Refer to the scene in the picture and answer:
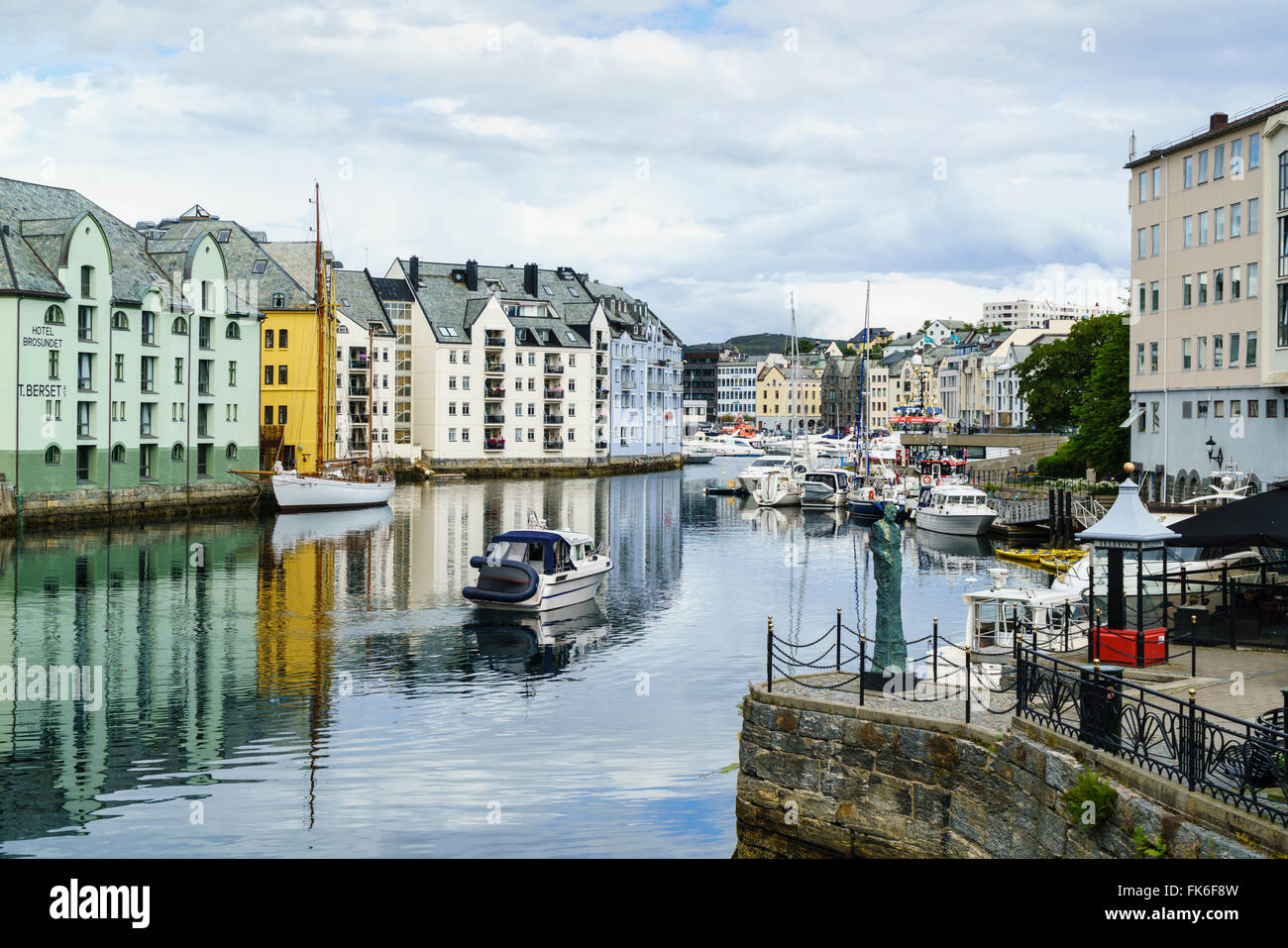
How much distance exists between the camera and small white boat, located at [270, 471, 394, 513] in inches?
3506

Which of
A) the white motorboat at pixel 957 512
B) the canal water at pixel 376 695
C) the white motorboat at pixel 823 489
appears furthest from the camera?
the white motorboat at pixel 823 489

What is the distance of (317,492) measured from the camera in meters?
90.5

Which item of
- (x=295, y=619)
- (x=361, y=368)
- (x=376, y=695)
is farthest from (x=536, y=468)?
(x=376, y=695)

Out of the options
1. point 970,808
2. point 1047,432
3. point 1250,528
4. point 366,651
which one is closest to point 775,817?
point 970,808

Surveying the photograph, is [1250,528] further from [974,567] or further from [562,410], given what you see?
[562,410]

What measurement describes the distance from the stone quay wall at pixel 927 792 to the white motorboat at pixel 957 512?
60071 mm

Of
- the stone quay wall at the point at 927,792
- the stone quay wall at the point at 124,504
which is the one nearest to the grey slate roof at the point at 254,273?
the stone quay wall at the point at 124,504

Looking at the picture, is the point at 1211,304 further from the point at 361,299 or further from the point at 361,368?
the point at 361,299

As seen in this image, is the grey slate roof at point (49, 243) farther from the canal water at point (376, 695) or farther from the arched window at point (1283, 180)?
the arched window at point (1283, 180)

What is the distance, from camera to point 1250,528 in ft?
79.4

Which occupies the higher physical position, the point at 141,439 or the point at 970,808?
the point at 141,439

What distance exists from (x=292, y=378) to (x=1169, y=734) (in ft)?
341

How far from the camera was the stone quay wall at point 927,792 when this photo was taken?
13.8 m

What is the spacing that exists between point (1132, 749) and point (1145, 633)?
7.86 metres
